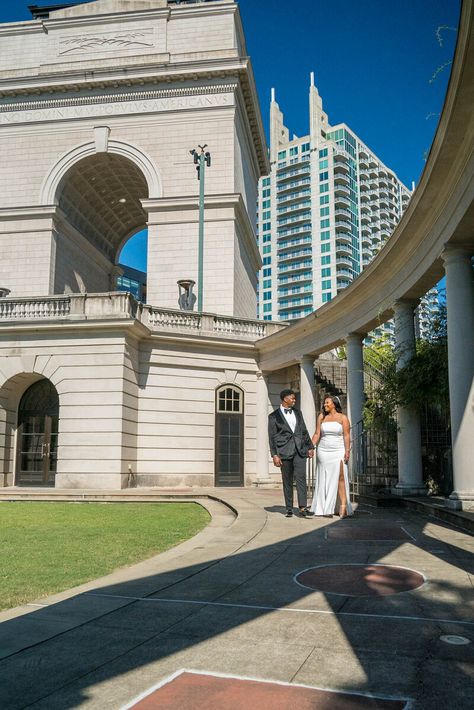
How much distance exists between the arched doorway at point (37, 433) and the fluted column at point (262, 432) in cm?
779

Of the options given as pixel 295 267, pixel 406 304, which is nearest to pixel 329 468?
pixel 406 304

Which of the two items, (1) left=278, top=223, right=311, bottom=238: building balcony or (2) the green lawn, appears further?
(1) left=278, top=223, right=311, bottom=238: building balcony

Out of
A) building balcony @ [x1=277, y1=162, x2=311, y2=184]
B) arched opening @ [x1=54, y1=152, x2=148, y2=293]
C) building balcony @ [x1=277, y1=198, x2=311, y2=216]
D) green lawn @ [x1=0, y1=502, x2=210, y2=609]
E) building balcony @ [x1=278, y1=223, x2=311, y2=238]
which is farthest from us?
building balcony @ [x1=277, y1=162, x2=311, y2=184]

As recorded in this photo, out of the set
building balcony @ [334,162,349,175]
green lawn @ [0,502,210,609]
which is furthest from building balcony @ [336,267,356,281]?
green lawn @ [0,502,210,609]

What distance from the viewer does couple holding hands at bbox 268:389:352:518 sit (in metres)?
10.4

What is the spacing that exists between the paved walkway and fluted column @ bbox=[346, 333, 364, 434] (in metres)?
11.0

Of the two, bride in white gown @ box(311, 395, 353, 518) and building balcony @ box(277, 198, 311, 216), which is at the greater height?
building balcony @ box(277, 198, 311, 216)

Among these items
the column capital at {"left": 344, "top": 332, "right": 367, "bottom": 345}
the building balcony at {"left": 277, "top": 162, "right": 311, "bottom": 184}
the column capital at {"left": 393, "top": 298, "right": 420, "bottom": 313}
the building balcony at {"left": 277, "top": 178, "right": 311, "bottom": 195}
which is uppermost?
the building balcony at {"left": 277, "top": 162, "right": 311, "bottom": 184}

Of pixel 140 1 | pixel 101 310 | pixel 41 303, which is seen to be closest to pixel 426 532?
pixel 101 310

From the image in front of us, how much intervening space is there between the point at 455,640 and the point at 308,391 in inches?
727

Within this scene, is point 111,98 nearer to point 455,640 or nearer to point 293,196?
point 455,640

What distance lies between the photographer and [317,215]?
365 feet

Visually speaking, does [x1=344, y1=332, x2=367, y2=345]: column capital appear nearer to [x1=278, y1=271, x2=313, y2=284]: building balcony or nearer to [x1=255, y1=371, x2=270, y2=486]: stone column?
[x1=255, y1=371, x2=270, y2=486]: stone column

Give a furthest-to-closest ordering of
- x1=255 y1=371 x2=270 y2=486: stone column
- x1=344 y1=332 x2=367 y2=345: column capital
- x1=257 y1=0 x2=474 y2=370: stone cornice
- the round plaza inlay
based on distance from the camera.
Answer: x1=255 y1=371 x2=270 y2=486: stone column, x1=344 y1=332 x2=367 y2=345: column capital, x1=257 y1=0 x2=474 y2=370: stone cornice, the round plaza inlay
